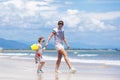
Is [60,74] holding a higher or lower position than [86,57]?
higher

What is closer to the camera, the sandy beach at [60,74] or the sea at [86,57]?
the sandy beach at [60,74]

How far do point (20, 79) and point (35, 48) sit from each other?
11.5 feet

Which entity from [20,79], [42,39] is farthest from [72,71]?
[20,79]

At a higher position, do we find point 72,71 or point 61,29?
point 61,29

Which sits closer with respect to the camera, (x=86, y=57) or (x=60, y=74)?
(x=60, y=74)

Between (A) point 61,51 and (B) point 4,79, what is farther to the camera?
(A) point 61,51

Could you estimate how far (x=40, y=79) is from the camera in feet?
42.4

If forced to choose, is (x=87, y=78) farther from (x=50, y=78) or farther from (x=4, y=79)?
(x=4, y=79)

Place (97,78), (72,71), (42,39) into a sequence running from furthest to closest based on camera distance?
(42,39) < (72,71) < (97,78)

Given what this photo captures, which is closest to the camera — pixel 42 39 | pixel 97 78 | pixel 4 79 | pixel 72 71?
pixel 4 79

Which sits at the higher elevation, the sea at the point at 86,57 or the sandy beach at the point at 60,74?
the sandy beach at the point at 60,74

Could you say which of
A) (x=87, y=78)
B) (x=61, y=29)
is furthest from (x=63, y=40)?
(x=87, y=78)

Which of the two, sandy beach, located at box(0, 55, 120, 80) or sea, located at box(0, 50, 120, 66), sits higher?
sandy beach, located at box(0, 55, 120, 80)

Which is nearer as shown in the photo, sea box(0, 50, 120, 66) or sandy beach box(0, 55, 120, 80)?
sandy beach box(0, 55, 120, 80)
